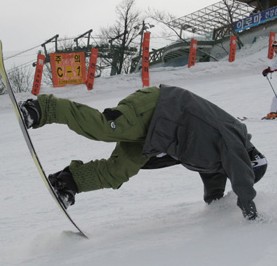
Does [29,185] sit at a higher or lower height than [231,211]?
lower

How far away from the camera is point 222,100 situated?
8914 mm

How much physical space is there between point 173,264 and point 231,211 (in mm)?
→ 777

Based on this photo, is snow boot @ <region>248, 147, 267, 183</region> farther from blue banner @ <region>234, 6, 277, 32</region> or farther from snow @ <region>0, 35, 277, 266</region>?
blue banner @ <region>234, 6, 277, 32</region>

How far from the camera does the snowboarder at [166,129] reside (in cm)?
198

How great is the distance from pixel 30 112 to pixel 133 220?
3.41ft

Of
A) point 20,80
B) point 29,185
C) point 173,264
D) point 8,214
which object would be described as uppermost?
point 173,264

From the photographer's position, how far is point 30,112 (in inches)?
Answer: 75.7

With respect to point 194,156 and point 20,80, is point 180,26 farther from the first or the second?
point 194,156

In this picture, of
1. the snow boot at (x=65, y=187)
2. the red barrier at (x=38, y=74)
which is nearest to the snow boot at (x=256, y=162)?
the snow boot at (x=65, y=187)

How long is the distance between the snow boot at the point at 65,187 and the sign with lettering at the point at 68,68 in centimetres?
1118

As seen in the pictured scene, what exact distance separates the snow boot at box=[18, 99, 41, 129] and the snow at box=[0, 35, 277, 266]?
0.62 metres

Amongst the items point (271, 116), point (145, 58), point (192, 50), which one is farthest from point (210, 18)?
point (271, 116)

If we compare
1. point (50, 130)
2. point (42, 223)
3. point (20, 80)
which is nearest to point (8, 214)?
point (42, 223)

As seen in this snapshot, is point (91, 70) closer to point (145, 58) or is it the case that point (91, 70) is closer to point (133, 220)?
point (145, 58)
